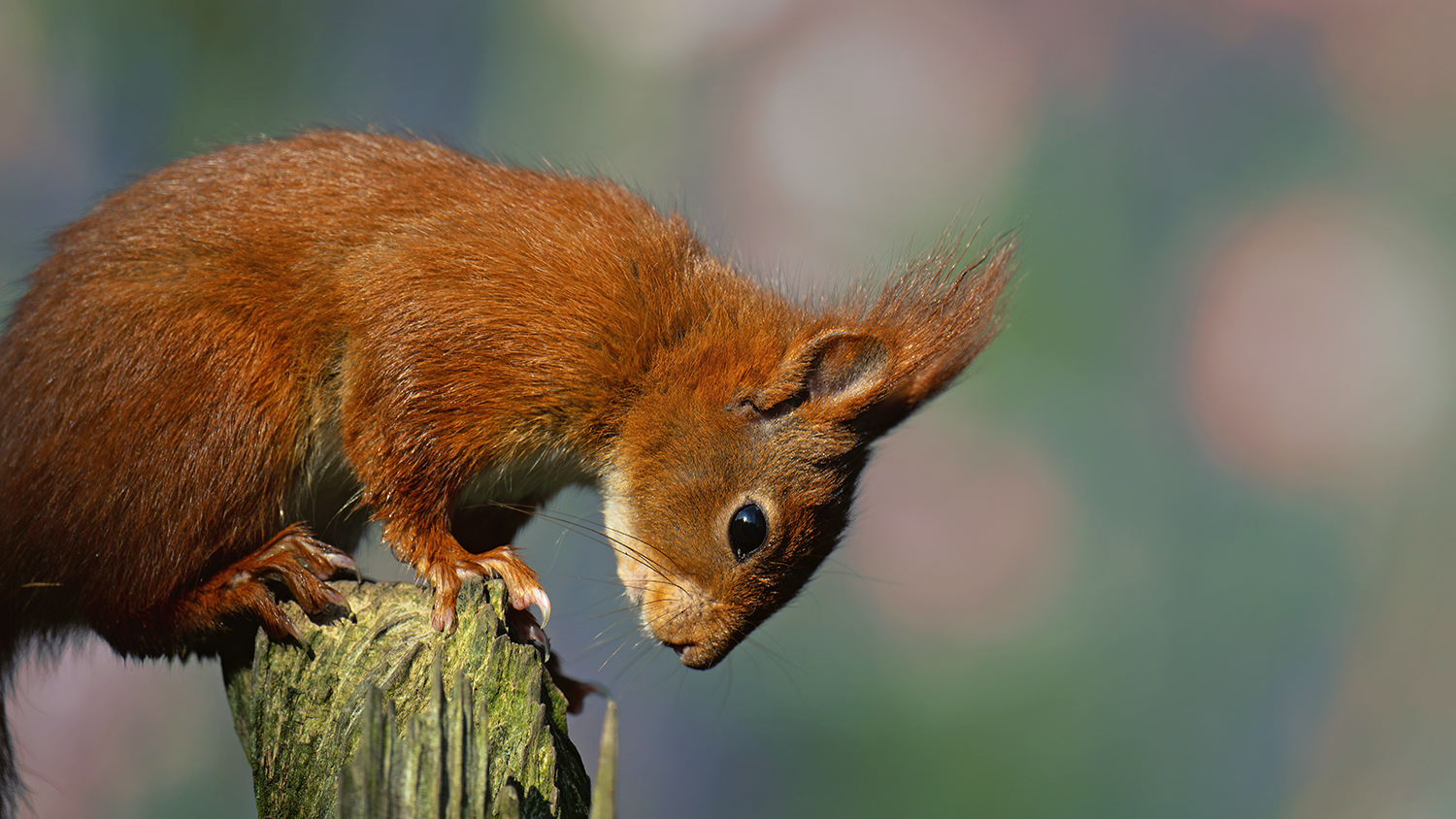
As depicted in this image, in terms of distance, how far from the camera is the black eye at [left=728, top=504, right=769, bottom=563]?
2002 mm

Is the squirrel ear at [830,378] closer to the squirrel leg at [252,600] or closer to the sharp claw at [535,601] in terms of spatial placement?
the sharp claw at [535,601]

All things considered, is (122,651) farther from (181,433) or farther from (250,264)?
(250,264)

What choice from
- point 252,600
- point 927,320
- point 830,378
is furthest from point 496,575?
point 927,320

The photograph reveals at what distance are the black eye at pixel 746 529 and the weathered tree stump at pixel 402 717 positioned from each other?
514 millimetres

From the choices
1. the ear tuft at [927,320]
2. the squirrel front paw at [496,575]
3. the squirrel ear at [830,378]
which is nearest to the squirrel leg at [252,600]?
the squirrel front paw at [496,575]

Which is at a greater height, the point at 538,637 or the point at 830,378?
the point at 830,378

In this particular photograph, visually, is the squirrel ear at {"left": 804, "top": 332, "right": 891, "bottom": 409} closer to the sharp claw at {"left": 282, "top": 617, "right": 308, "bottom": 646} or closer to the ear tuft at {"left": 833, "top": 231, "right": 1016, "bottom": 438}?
the ear tuft at {"left": 833, "top": 231, "right": 1016, "bottom": 438}

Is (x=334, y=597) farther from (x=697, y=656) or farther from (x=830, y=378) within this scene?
(x=830, y=378)

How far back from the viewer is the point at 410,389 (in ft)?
5.77

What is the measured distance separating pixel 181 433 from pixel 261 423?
123 mm

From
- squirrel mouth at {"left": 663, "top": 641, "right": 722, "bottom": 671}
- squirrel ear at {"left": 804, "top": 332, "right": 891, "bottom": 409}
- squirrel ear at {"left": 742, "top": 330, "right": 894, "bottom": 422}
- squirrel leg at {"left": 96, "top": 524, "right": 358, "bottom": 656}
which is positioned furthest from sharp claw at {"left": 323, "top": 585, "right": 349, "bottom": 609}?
squirrel ear at {"left": 804, "top": 332, "right": 891, "bottom": 409}

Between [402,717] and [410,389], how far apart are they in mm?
541

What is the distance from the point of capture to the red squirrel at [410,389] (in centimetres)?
169

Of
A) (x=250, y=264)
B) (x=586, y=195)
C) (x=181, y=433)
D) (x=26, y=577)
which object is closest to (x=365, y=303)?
(x=250, y=264)
